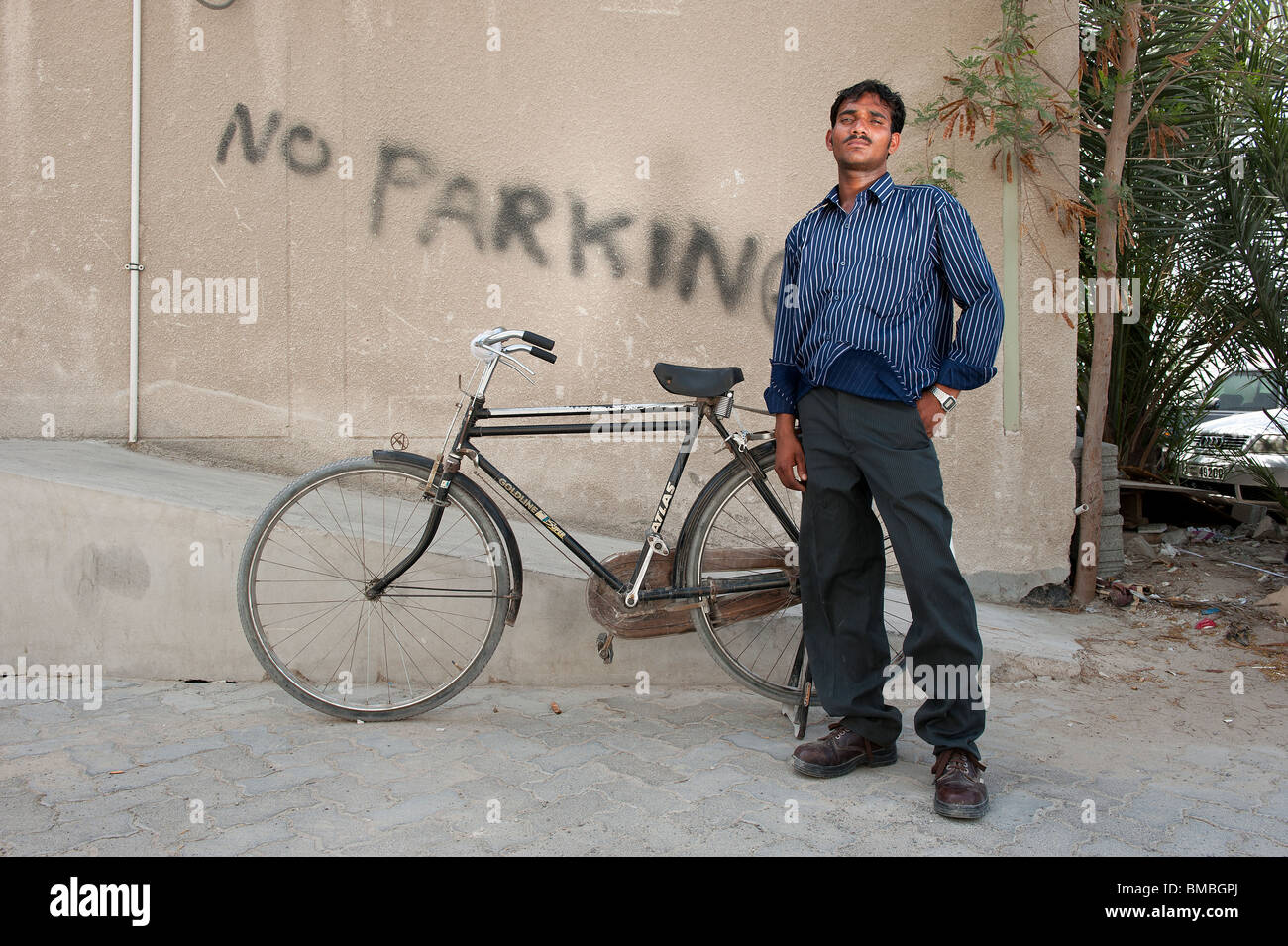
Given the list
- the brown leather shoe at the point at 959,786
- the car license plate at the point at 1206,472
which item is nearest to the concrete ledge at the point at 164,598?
the brown leather shoe at the point at 959,786

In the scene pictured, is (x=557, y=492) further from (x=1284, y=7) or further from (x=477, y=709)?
(x=1284, y=7)

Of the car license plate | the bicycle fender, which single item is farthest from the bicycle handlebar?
the car license plate

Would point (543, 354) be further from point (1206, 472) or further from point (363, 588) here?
point (1206, 472)

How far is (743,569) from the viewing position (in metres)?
3.25

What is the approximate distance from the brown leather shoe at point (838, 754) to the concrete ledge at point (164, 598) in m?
0.89

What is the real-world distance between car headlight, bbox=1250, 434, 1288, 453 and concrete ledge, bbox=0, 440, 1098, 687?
3301 mm

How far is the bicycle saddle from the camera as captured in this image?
3082 mm

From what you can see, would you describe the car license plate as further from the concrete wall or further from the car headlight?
the concrete wall

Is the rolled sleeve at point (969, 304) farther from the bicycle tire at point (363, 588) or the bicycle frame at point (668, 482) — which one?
the bicycle tire at point (363, 588)

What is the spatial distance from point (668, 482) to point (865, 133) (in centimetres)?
123

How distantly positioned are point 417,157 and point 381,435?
133cm

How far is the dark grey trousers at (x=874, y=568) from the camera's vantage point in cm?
261
